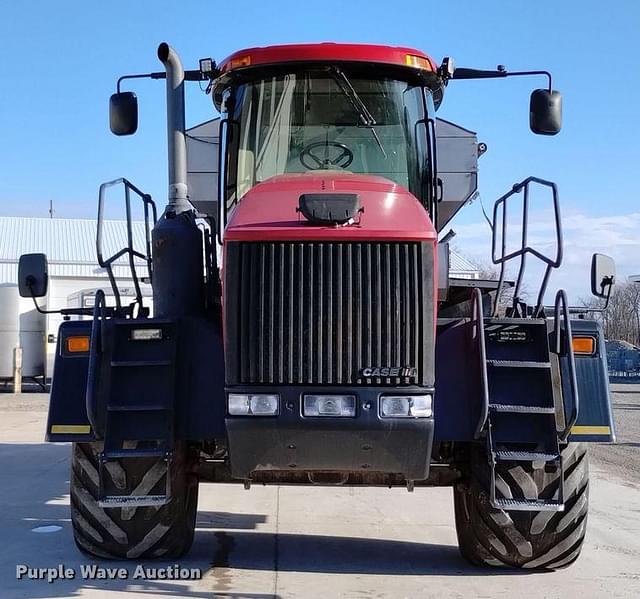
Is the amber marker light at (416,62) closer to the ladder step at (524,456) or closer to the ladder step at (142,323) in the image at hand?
the ladder step at (142,323)

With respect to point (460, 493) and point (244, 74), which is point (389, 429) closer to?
point (460, 493)

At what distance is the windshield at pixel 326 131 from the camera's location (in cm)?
596

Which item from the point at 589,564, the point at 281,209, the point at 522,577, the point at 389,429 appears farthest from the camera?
the point at 589,564

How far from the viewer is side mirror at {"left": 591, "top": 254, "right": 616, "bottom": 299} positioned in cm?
607

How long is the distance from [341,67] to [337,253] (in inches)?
62.0

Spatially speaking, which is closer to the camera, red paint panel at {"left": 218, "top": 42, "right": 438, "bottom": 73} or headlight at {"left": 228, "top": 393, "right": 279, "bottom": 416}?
headlight at {"left": 228, "top": 393, "right": 279, "bottom": 416}

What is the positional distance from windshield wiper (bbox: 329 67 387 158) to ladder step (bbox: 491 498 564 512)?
7.72 ft

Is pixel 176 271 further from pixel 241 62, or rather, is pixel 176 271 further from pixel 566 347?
pixel 566 347

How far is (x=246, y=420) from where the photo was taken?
16.0ft

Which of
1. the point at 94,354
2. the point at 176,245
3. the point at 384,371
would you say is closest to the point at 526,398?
the point at 384,371

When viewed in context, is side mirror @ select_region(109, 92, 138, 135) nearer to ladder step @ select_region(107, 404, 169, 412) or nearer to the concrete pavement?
ladder step @ select_region(107, 404, 169, 412)

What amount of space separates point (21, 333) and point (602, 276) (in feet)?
69.9

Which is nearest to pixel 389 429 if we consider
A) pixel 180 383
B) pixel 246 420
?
pixel 246 420

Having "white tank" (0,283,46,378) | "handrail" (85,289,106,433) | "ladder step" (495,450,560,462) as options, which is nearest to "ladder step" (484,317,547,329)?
"ladder step" (495,450,560,462)
